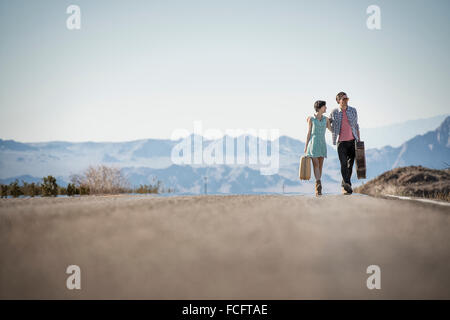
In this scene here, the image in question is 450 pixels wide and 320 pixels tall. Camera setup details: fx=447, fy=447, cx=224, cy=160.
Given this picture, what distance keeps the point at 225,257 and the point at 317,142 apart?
850cm

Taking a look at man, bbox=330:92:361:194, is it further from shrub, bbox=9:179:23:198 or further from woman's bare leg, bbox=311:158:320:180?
shrub, bbox=9:179:23:198

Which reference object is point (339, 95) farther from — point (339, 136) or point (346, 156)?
point (346, 156)

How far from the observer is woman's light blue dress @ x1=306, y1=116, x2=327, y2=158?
36.2 feet

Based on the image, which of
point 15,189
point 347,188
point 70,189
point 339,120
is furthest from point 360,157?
point 15,189

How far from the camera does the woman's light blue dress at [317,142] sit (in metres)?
11.0

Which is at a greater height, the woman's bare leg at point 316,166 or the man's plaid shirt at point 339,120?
the man's plaid shirt at point 339,120

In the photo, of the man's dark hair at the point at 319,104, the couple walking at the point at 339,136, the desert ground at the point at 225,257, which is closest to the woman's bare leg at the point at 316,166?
the couple walking at the point at 339,136

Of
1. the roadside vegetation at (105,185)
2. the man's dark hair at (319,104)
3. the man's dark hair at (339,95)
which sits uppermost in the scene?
the man's dark hair at (339,95)

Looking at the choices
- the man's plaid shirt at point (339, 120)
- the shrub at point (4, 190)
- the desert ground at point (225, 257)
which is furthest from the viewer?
the shrub at point (4, 190)

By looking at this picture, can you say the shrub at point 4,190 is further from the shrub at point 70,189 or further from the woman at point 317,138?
the woman at point 317,138

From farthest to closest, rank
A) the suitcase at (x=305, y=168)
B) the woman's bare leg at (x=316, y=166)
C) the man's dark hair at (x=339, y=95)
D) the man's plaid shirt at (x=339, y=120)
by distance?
1. the suitcase at (x=305, y=168)
2. the woman's bare leg at (x=316, y=166)
3. the man's dark hair at (x=339, y=95)
4. the man's plaid shirt at (x=339, y=120)

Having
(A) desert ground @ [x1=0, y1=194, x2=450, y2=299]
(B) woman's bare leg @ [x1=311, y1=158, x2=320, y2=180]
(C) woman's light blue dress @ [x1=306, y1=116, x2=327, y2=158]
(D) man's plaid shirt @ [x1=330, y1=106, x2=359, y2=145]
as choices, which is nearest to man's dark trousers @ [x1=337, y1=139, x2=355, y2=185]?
(D) man's plaid shirt @ [x1=330, y1=106, x2=359, y2=145]

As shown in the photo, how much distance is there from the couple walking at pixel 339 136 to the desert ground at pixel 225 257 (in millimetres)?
5588
